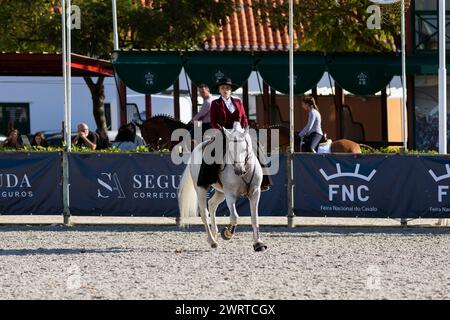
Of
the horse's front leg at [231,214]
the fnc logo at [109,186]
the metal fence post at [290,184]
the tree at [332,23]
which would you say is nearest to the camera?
the horse's front leg at [231,214]

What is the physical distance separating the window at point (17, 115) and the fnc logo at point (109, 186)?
26.9 m

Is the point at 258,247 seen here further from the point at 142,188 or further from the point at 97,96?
the point at 97,96

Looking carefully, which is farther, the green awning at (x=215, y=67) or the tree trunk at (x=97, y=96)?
the tree trunk at (x=97, y=96)

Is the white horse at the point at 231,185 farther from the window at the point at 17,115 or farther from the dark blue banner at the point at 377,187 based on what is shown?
the window at the point at 17,115

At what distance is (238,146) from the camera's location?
51.5 feet

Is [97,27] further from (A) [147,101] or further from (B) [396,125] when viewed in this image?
(B) [396,125]

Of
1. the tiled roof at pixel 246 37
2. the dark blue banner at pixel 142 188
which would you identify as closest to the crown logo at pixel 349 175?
the dark blue banner at pixel 142 188

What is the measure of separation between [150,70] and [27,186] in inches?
431

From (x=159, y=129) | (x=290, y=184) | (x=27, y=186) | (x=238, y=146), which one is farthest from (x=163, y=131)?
(x=238, y=146)

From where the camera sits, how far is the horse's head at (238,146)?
1566 cm

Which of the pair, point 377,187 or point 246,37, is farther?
point 246,37

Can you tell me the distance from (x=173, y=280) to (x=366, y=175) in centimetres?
774

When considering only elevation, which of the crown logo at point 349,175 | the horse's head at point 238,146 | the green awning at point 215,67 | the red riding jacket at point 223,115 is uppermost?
the green awning at point 215,67

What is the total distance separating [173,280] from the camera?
1266 centimetres
